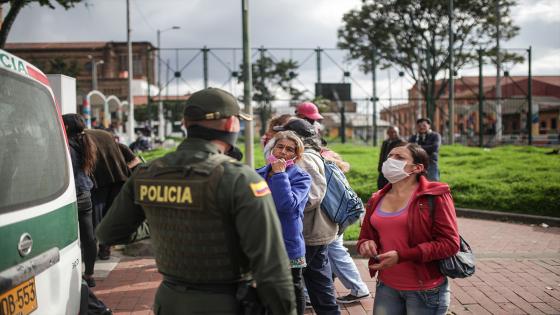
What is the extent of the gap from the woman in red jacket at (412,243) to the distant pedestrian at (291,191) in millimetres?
477

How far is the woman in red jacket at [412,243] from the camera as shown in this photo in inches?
114

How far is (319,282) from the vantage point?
3.86m

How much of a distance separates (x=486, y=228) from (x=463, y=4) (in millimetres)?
20390

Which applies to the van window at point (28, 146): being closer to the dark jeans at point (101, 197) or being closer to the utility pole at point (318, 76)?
the dark jeans at point (101, 197)

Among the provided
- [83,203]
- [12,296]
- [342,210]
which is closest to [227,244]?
[12,296]

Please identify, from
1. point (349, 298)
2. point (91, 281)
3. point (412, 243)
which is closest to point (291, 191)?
point (412, 243)

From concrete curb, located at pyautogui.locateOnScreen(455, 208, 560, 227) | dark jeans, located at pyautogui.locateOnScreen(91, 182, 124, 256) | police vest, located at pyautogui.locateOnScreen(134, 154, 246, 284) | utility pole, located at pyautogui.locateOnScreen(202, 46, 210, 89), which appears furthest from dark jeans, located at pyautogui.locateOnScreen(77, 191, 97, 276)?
utility pole, located at pyautogui.locateOnScreen(202, 46, 210, 89)

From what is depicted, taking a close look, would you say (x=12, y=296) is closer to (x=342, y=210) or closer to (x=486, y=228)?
(x=342, y=210)

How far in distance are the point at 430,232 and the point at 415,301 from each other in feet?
1.30

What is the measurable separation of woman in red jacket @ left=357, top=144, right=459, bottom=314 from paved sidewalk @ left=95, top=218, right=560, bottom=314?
1833mm

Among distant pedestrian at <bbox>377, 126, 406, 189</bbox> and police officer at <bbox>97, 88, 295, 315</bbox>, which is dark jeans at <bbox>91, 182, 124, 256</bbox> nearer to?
police officer at <bbox>97, 88, 295, 315</bbox>

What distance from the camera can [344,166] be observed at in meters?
4.57

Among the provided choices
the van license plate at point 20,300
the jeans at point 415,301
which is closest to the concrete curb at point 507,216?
the jeans at point 415,301

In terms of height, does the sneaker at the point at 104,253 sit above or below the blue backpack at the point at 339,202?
below
